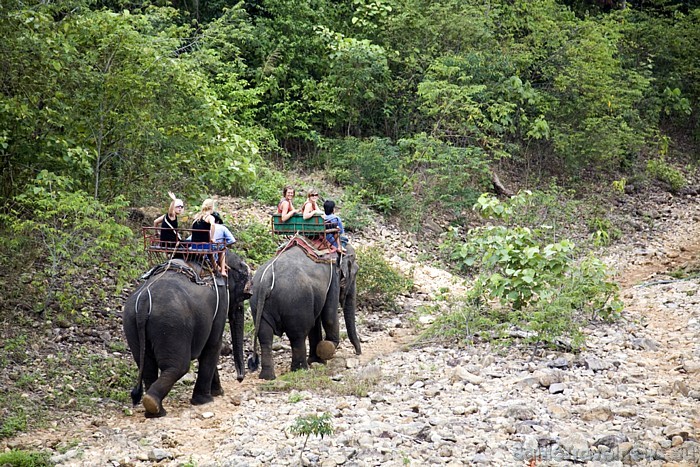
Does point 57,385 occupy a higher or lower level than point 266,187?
higher

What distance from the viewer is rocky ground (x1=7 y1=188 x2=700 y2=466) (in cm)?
735

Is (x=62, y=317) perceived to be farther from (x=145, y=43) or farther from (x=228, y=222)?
(x=228, y=222)

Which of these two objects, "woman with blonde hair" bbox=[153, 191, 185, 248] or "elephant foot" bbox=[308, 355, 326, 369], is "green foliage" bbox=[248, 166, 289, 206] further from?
"woman with blonde hair" bbox=[153, 191, 185, 248]

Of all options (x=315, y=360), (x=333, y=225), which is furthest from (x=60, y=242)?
(x=315, y=360)

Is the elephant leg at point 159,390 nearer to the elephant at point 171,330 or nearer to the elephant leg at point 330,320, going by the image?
the elephant at point 171,330

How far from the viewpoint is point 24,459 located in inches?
285

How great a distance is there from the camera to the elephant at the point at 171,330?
8789 mm

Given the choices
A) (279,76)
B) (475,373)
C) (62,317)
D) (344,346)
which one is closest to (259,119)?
(279,76)

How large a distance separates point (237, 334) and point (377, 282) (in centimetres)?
465

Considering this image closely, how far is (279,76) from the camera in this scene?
74.7ft

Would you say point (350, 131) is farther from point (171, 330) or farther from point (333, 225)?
point (171, 330)

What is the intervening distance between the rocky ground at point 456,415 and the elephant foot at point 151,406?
14 centimetres

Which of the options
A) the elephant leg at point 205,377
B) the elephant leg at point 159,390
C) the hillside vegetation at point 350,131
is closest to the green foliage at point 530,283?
the hillside vegetation at point 350,131

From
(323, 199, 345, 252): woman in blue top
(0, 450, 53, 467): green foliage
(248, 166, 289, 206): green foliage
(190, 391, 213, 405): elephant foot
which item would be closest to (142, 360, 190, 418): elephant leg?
(190, 391, 213, 405): elephant foot
